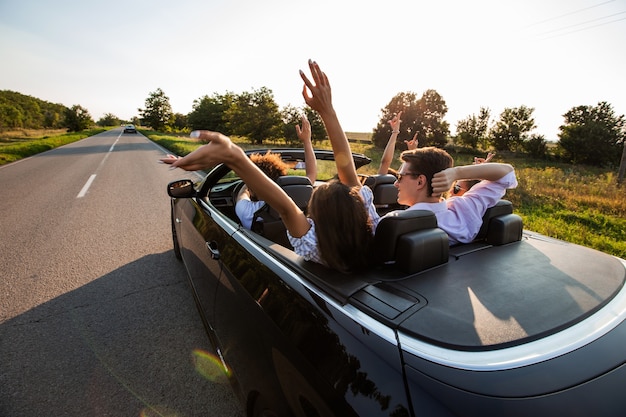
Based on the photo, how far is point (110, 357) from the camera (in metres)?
2.35

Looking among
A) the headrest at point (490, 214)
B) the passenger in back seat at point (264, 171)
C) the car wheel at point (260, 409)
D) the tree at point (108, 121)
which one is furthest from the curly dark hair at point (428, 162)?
the tree at point (108, 121)

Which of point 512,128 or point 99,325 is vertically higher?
point 512,128

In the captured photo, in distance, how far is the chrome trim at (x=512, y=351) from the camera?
85 centimetres

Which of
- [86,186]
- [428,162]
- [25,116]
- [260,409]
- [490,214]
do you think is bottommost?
[86,186]

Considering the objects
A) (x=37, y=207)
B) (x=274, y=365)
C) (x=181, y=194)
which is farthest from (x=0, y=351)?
(x=37, y=207)

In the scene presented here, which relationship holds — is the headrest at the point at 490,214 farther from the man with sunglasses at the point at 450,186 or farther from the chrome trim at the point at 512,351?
the chrome trim at the point at 512,351

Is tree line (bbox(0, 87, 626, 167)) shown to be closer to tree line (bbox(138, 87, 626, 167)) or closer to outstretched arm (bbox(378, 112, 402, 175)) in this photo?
tree line (bbox(138, 87, 626, 167))

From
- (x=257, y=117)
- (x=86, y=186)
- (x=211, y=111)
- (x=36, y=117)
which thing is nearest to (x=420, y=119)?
(x=257, y=117)

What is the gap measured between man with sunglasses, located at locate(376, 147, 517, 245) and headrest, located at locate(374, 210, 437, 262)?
1.44 ft

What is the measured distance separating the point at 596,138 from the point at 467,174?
47259 millimetres

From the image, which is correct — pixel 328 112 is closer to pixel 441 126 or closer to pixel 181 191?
pixel 181 191

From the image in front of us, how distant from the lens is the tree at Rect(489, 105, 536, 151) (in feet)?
149

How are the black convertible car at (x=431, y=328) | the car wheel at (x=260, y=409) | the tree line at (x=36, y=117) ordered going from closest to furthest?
the black convertible car at (x=431, y=328), the car wheel at (x=260, y=409), the tree line at (x=36, y=117)

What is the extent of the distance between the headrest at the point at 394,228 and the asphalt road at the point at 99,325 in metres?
1.51
